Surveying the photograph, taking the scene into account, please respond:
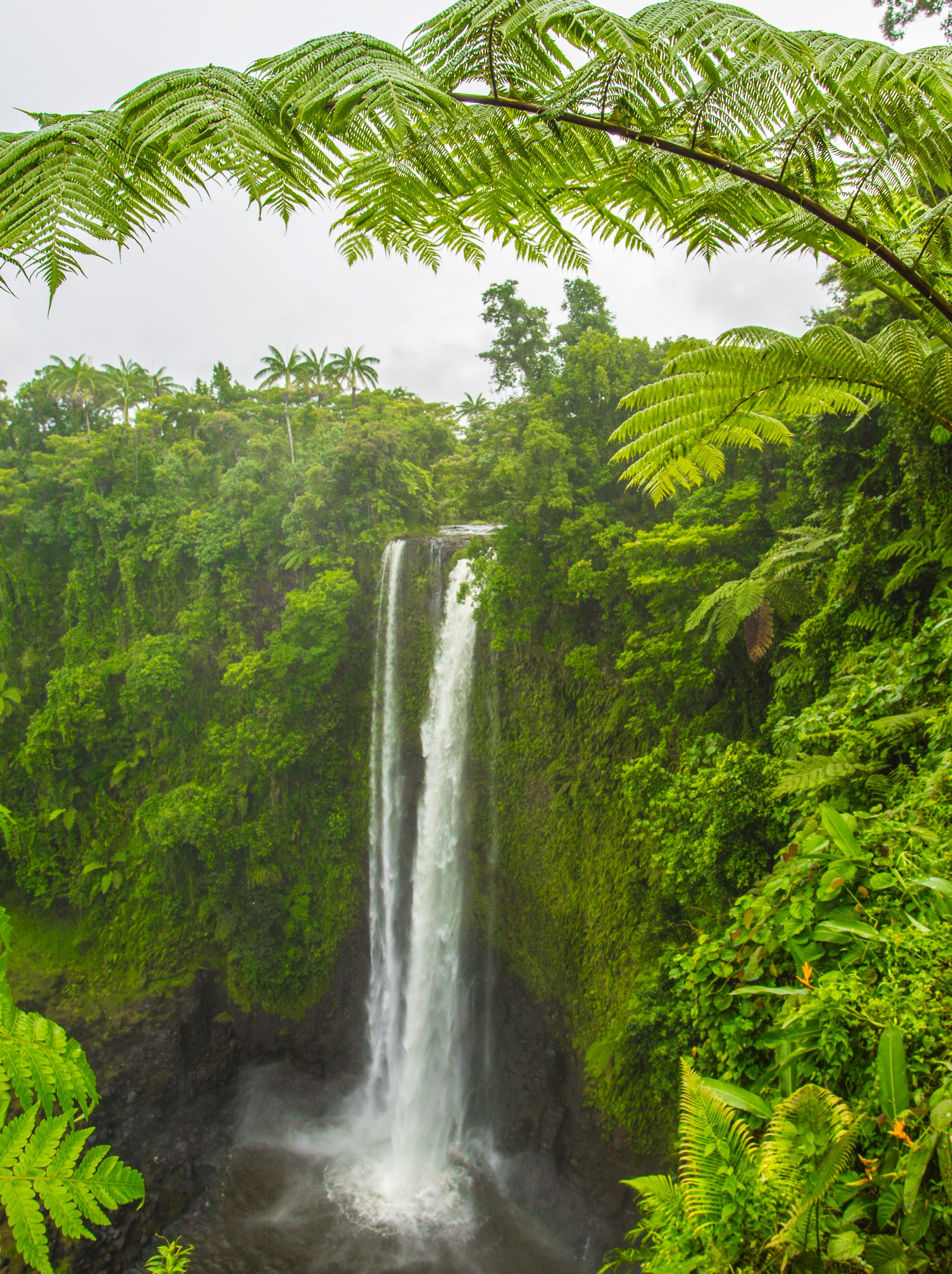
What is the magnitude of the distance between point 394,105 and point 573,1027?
10221 millimetres

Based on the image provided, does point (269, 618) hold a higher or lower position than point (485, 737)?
higher

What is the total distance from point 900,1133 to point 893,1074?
0.15m

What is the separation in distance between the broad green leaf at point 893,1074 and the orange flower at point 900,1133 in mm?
26

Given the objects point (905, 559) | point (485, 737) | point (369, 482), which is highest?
point (369, 482)

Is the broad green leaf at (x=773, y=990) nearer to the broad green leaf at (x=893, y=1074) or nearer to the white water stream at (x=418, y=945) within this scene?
the broad green leaf at (x=893, y=1074)

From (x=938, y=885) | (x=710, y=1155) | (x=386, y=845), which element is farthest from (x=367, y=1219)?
(x=938, y=885)

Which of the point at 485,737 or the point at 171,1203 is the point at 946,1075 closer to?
the point at 485,737

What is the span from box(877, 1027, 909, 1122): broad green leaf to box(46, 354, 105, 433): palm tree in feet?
76.7

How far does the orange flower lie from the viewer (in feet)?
4.47

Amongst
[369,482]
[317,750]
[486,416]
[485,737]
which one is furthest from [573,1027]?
[369,482]

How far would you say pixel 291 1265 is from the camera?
8812 mm

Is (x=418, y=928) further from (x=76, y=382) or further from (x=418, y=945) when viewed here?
(x=76, y=382)

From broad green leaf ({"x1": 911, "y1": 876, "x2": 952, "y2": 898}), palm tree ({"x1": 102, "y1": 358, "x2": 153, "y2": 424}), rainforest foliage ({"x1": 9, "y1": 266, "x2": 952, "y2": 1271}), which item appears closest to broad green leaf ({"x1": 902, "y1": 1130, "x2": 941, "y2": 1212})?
rainforest foliage ({"x1": 9, "y1": 266, "x2": 952, "y2": 1271})

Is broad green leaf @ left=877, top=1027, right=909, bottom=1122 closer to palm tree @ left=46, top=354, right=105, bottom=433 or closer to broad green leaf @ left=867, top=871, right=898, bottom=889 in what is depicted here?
broad green leaf @ left=867, top=871, right=898, bottom=889
